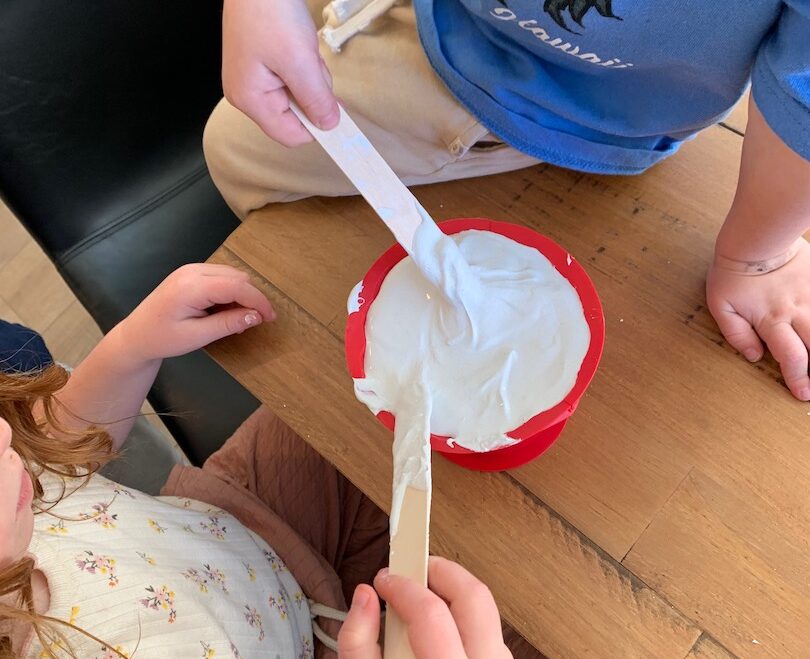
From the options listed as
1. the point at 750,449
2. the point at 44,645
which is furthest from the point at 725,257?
the point at 44,645

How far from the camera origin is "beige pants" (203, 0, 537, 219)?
626 mm

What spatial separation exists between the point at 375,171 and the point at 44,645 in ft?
1.33

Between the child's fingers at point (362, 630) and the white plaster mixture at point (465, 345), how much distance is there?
0.05 metres

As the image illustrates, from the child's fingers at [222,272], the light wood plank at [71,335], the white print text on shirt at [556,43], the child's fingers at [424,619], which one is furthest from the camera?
the light wood plank at [71,335]

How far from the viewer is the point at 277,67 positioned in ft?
1.74

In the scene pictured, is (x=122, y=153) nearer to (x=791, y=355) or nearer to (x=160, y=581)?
(x=160, y=581)

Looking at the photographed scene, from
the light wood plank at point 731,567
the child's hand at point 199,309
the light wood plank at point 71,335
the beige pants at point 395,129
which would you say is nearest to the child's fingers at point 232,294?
the child's hand at point 199,309

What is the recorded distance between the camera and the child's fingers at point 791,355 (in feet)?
1.84

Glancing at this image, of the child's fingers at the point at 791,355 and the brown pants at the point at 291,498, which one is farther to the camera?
the brown pants at the point at 291,498

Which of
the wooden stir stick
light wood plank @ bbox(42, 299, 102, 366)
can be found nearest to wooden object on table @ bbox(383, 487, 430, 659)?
the wooden stir stick

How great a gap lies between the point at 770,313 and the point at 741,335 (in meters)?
0.03

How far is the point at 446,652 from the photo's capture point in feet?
1.43

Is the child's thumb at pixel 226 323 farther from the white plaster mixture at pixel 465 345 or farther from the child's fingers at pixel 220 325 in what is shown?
the white plaster mixture at pixel 465 345

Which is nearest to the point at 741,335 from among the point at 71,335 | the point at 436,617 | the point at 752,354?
the point at 752,354
